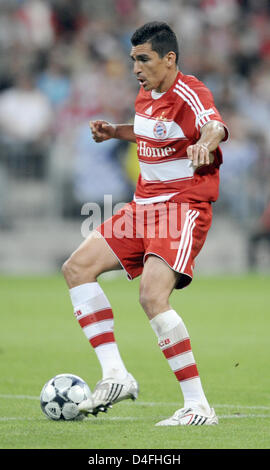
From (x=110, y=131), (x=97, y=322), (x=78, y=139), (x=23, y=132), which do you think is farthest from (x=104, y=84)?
(x=97, y=322)

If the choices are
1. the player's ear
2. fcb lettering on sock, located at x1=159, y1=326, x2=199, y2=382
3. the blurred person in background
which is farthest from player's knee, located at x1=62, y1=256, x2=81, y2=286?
the blurred person in background

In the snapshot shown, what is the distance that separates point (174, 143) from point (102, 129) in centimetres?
87

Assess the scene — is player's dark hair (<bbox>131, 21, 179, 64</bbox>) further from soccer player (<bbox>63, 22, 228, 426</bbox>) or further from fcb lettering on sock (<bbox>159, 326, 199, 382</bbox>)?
fcb lettering on sock (<bbox>159, 326, 199, 382</bbox>)

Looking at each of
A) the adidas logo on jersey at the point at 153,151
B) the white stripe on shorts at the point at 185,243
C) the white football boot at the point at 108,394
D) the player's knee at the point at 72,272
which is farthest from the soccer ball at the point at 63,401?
the adidas logo on jersey at the point at 153,151

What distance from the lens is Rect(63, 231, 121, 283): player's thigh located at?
666 centimetres

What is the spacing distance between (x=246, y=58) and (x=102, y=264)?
15.5 metres

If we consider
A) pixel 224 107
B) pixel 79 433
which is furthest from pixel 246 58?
pixel 79 433

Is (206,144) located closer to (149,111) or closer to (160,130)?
(160,130)

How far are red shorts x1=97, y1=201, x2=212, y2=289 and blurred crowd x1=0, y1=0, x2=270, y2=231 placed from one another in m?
10.3

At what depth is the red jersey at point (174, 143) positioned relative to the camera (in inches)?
254

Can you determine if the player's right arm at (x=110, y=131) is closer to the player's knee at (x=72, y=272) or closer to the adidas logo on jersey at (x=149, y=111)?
the adidas logo on jersey at (x=149, y=111)

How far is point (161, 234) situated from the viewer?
640cm

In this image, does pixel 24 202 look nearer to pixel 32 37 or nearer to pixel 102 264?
pixel 32 37
